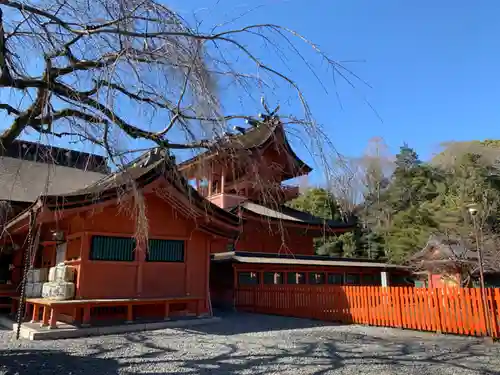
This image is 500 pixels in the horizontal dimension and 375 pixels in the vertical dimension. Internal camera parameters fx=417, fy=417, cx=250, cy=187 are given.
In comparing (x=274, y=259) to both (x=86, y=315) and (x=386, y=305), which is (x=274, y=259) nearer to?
(x=386, y=305)

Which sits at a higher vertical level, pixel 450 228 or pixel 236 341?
pixel 450 228

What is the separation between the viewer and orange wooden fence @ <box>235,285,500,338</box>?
33.5ft

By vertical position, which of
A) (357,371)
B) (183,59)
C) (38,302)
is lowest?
(357,371)

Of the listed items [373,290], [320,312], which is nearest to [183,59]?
[373,290]

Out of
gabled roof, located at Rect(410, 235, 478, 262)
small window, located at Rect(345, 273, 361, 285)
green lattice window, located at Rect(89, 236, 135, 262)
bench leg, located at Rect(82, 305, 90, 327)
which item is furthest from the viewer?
small window, located at Rect(345, 273, 361, 285)

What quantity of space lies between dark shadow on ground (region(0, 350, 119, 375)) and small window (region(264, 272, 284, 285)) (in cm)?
1206

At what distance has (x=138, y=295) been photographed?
11.2m

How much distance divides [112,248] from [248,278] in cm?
816

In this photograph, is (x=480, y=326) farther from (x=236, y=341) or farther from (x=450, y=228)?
(x=450, y=228)

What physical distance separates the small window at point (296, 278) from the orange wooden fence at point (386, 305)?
3085 mm

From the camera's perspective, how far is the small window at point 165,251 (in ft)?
38.5

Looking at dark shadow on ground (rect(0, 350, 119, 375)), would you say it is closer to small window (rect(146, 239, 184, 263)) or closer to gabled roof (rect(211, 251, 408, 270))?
small window (rect(146, 239, 184, 263))

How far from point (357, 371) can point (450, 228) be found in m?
25.5

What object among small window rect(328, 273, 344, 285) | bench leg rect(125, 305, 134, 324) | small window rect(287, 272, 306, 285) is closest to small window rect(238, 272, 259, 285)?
small window rect(287, 272, 306, 285)
